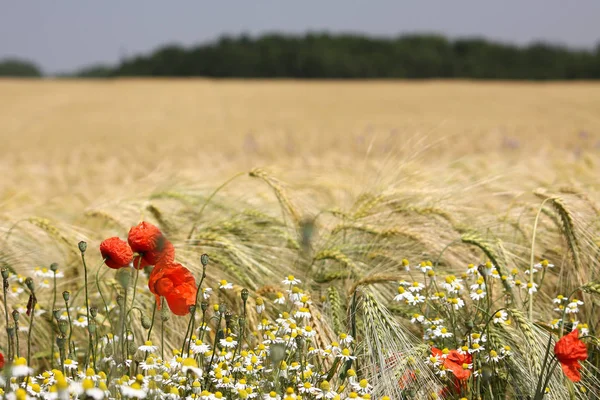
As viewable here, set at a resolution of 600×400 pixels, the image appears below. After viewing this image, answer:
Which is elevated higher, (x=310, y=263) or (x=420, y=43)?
(x=420, y=43)

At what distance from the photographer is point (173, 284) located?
75.4 inches

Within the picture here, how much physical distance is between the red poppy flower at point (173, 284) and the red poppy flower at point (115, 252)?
0.34ft

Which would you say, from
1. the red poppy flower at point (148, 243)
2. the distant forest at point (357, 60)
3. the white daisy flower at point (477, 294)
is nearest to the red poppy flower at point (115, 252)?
the red poppy flower at point (148, 243)

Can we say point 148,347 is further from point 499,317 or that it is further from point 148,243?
point 499,317

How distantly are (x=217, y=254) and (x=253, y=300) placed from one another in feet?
1.04

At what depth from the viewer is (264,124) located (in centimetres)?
2183

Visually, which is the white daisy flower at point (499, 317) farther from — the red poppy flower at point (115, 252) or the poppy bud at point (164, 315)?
the red poppy flower at point (115, 252)

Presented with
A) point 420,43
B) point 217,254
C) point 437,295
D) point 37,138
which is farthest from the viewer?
point 420,43

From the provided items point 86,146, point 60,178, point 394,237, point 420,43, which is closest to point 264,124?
point 86,146

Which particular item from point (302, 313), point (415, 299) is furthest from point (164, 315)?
point (415, 299)

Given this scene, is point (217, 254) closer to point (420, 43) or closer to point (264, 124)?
point (264, 124)

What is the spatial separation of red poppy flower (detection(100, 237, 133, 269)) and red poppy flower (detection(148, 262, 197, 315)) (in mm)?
105

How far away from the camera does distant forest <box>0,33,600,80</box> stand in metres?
58.2

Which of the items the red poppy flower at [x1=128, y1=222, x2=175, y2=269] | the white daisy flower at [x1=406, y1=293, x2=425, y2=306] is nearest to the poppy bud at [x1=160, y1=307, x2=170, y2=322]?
the red poppy flower at [x1=128, y1=222, x2=175, y2=269]
